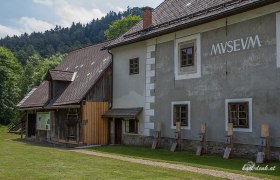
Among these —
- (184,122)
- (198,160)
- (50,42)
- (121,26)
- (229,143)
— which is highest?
(50,42)

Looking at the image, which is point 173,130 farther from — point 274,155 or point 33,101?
point 33,101

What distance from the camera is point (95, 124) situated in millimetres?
23234

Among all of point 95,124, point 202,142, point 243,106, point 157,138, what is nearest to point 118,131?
point 95,124

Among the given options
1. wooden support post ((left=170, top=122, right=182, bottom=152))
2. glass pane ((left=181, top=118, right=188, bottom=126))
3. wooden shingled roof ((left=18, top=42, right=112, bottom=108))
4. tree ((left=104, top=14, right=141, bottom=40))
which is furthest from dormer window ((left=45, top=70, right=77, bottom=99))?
tree ((left=104, top=14, right=141, bottom=40))

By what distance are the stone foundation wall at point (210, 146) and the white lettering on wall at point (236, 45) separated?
13.0 ft

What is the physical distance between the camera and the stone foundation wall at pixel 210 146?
1496 cm

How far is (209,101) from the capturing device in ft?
56.3

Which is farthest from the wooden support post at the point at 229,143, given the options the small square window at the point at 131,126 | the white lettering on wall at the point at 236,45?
the small square window at the point at 131,126

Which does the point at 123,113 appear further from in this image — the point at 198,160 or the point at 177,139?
the point at 198,160

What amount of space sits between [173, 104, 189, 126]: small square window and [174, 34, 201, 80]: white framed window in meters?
1.40

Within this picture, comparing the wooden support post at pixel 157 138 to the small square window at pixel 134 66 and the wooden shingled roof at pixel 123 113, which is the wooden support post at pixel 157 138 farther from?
the small square window at pixel 134 66

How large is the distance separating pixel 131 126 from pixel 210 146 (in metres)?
6.43

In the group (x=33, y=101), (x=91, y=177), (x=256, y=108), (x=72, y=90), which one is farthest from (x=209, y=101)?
(x=33, y=101)

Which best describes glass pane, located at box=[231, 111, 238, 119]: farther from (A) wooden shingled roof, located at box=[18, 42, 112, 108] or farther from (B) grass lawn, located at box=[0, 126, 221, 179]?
A: (A) wooden shingled roof, located at box=[18, 42, 112, 108]
